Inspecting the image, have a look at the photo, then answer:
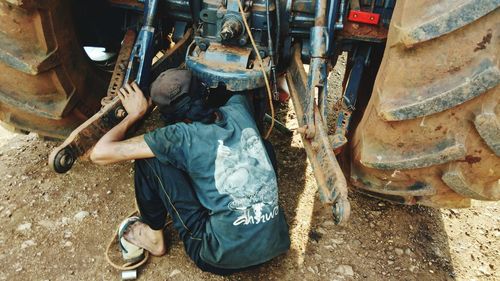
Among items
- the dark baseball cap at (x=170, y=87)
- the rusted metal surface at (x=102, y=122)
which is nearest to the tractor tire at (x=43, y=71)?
the rusted metal surface at (x=102, y=122)

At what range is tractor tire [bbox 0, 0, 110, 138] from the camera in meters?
1.86

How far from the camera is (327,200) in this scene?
1627 millimetres

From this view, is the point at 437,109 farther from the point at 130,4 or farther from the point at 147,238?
the point at 130,4

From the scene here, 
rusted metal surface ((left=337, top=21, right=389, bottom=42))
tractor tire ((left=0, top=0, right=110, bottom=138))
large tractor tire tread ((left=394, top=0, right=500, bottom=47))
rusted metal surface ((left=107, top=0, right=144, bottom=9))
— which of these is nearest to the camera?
large tractor tire tread ((left=394, top=0, right=500, bottom=47))

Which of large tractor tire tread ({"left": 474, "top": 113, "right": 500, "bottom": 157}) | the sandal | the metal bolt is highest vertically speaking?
large tractor tire tread ({"left": 474, "top": 113, "right": 500, "bottom": 157})

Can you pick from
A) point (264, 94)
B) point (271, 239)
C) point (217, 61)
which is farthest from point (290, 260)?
point (217, 61)

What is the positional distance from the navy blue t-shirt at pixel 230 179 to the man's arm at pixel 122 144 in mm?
66

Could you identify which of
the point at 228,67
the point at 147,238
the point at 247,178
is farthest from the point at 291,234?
the point at 228,67

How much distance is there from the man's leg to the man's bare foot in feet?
0.37

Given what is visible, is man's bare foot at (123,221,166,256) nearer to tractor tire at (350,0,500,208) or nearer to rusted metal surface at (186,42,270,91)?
rusted metal surface at (186,42,270,91)

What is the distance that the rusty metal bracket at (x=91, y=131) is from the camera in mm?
1729

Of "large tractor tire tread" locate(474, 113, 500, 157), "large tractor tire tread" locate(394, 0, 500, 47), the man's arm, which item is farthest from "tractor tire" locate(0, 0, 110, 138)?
"large tractor tire tread" locate(474, 113, 500, 157)

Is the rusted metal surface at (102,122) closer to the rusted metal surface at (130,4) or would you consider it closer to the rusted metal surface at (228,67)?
the rusted metal surface at (130,4)

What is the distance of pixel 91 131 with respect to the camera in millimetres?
1884
